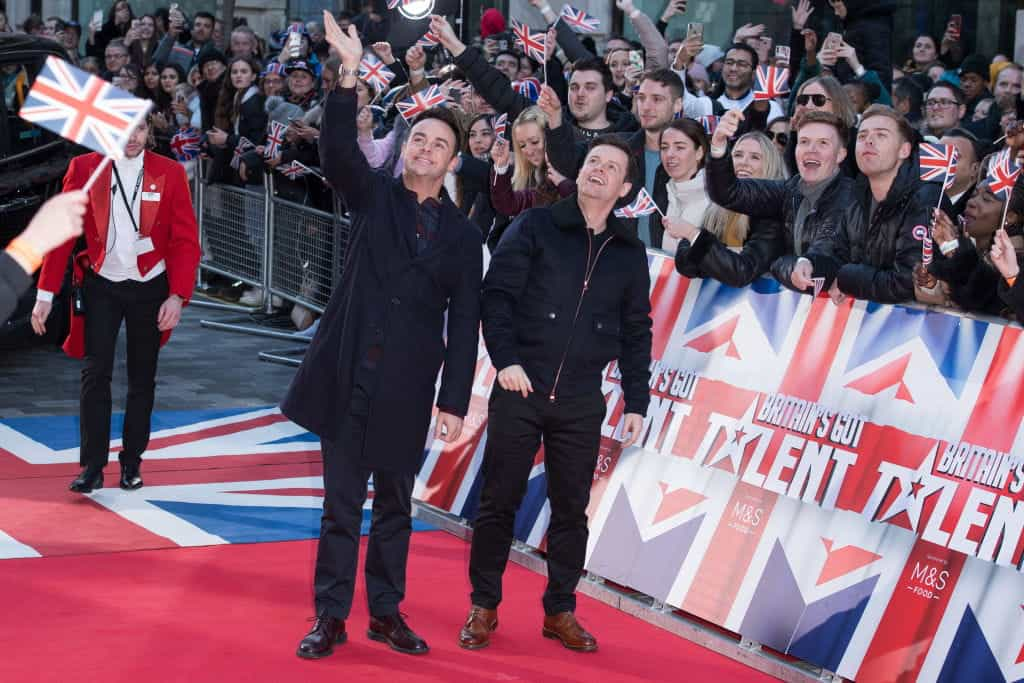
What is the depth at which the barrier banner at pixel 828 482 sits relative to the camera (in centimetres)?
523

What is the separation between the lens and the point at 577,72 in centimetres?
841

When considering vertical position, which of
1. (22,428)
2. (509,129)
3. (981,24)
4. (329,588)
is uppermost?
(981,24)

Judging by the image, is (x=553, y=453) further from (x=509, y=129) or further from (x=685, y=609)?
(x=509, y=129)

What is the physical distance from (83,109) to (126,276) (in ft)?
12.8

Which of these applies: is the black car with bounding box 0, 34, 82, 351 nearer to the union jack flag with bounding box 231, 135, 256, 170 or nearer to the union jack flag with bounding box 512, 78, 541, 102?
the union jack flag with bounding box 231, 135, 256, 170

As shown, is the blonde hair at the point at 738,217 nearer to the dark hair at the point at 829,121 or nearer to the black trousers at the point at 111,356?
the dark hair at the point at 829,121

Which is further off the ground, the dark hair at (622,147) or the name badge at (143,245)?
the dark hair at (622,147)

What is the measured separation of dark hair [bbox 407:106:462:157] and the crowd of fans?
114 cm

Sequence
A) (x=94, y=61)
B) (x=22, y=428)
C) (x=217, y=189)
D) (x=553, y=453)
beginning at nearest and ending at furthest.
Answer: (x=553, y=453)
(x=22, y=428)
(x=217, y=189)
(x=94, y=61)

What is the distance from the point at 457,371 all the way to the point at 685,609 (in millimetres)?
1427

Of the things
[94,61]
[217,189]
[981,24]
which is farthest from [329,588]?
[94,61]

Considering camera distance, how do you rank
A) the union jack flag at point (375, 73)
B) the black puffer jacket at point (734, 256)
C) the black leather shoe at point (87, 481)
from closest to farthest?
the black puffer jacket at point (734, 256)
the black leather shoe at point (87, 481)
the union jack flag at point (375, 73)

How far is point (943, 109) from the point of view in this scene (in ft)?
30.7

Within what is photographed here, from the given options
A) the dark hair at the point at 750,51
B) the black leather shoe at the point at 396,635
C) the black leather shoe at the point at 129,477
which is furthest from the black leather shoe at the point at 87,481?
the dark hair at the point at 750,51
